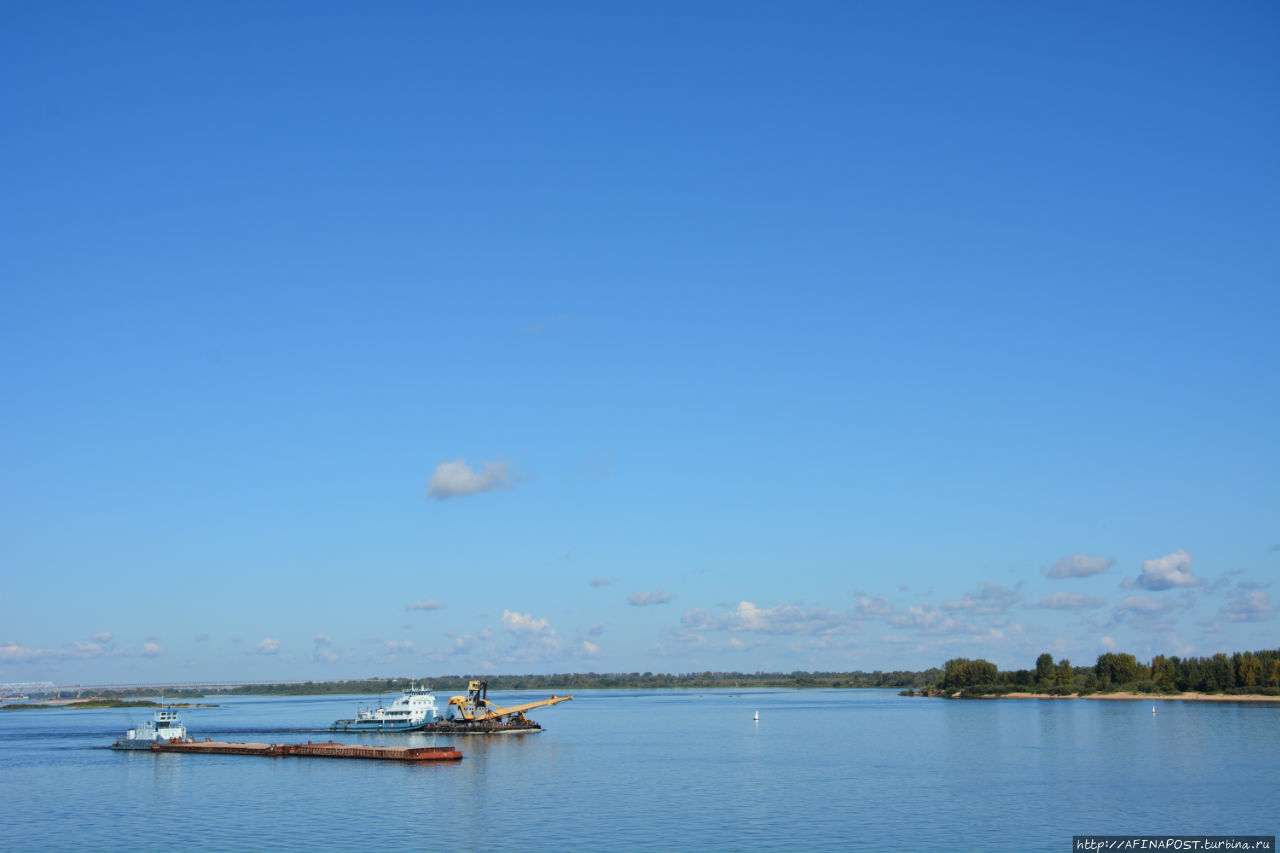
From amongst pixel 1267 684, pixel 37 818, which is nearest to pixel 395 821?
pixel 37 818

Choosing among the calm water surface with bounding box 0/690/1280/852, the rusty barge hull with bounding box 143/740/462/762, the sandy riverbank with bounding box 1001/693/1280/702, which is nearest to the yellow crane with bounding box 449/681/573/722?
the calm water surface with bounding box 0/690/1280/852

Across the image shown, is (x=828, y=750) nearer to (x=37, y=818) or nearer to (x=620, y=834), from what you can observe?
(x=620, y=834)

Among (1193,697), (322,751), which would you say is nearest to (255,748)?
(322,751)

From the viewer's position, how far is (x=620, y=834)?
51.1m

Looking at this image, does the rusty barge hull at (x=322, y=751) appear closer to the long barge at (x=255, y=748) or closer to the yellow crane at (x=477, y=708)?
the long barge at (x=255, y=748)

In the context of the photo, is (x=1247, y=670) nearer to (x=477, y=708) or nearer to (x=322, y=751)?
(x=477, y=708)

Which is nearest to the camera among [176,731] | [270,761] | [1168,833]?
[1168,833]

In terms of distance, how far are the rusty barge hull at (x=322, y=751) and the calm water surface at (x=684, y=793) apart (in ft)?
6.00

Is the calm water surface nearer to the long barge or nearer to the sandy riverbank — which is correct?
the long barge

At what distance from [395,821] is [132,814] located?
17456mm

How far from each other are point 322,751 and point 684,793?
42.1 metres

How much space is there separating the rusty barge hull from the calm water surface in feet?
6.00

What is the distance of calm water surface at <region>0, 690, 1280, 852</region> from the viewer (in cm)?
5094

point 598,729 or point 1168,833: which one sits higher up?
point 1168,833
